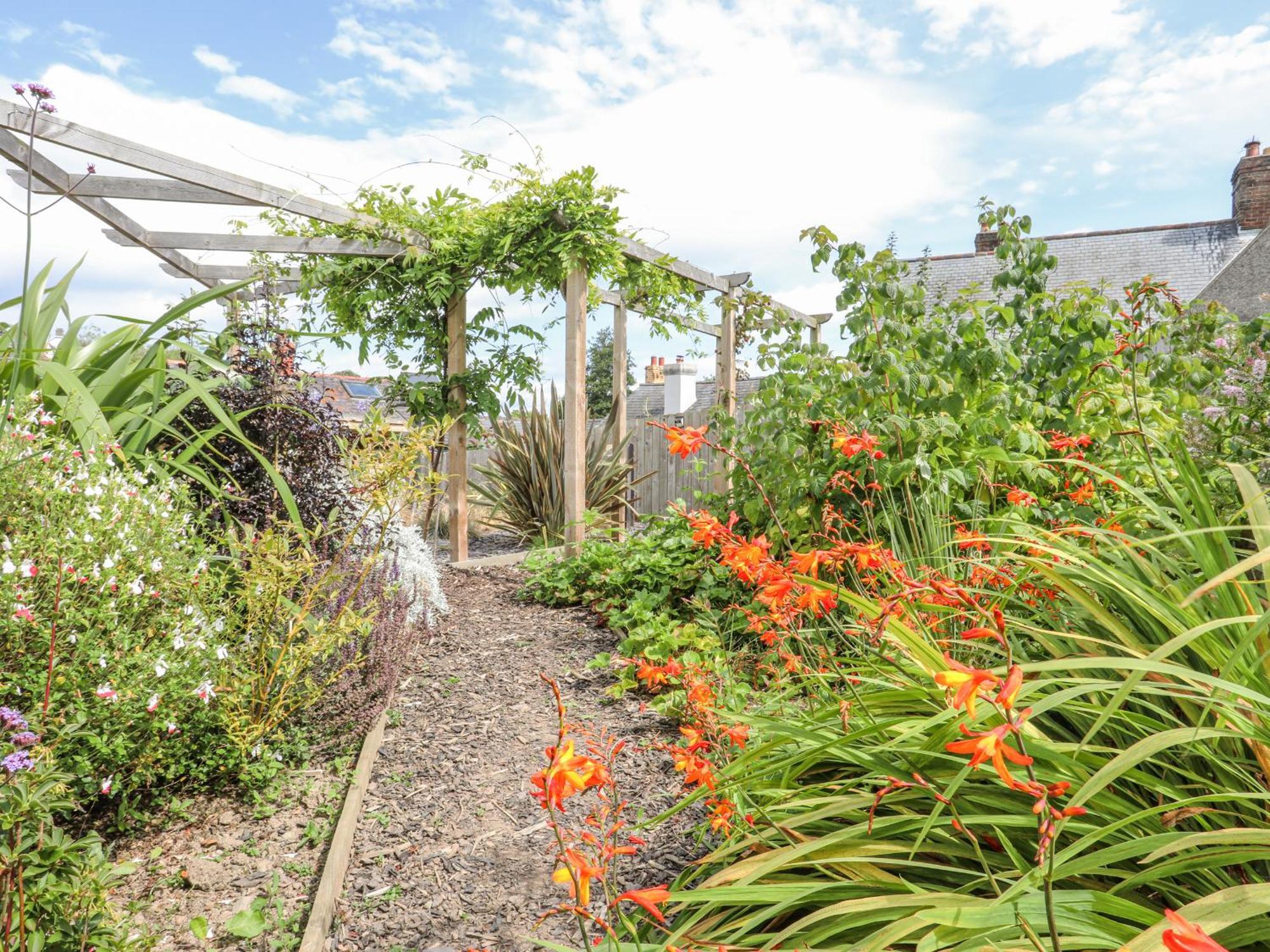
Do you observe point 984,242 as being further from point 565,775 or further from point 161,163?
point 565,775

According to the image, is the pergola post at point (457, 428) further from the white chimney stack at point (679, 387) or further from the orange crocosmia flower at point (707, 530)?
the white chimney stack at point (679, 387)

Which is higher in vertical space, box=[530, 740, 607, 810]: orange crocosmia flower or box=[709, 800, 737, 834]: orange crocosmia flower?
box=[530, 740, 607, 810]: orange crocosmia flower

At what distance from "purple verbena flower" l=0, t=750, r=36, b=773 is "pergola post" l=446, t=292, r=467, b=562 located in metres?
4.62

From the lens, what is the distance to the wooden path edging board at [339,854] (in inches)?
71.8

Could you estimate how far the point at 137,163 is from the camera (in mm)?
4281

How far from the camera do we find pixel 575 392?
5.61 m

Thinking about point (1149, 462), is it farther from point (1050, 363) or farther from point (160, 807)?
point (160, 807)

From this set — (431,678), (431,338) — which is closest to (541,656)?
(431,678)

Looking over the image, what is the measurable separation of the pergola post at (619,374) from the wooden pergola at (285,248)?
0.03 ft

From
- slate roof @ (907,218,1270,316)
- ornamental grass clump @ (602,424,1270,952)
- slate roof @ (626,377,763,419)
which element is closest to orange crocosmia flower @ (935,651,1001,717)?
ornamental grass clump @ (602,424,1270,952)

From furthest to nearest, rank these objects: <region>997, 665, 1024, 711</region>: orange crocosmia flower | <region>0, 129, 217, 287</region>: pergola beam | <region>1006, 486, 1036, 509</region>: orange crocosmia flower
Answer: <region>0, 129, 217, 287</region>: pergola beam < <region>1006, 486, 1036, 509</region>: orange crocosmia flower < <region>997, 665, 1024, 711</region>: orange crocosmia flower

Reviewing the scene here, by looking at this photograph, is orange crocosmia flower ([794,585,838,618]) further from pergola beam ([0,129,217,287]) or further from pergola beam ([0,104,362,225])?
pergola beam ([0,129,217,287])

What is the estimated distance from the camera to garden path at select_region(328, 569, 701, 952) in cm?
188

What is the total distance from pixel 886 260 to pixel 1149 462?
5.27ft
